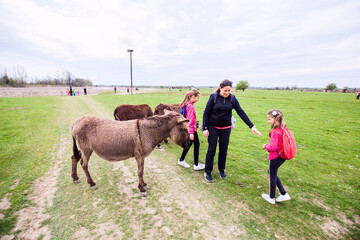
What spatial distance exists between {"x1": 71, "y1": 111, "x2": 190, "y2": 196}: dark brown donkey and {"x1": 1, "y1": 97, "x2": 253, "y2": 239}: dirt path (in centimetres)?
41

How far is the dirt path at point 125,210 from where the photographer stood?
9.16 ft

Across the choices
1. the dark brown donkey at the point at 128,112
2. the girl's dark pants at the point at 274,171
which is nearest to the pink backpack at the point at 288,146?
the girl's dark pants at the point at 274,171

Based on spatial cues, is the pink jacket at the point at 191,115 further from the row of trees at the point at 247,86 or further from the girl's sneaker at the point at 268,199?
the row of trees at the point at 247,86

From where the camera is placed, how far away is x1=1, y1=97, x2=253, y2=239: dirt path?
2.79m

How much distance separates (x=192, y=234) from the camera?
2.78 m

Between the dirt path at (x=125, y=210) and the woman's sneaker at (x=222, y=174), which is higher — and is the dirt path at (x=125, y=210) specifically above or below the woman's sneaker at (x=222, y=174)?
below

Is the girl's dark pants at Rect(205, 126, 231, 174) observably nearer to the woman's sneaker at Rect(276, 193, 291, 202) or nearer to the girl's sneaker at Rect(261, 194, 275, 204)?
the girl's sneaker at Rect(261, 194, 275, 204)

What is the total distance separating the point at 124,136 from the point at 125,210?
5.68ft

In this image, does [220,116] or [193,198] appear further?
[220,116]

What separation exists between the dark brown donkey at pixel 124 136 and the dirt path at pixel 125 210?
1.34ft

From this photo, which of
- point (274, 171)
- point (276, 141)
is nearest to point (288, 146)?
point (276, 141)

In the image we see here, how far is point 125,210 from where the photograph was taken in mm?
3332

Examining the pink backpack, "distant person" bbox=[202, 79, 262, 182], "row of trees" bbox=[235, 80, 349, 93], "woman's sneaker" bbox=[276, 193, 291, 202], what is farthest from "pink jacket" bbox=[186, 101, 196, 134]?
"row of trees" bbox=[235, 80, 349, 93]

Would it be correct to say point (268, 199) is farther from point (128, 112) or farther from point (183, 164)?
point (128, 112)
